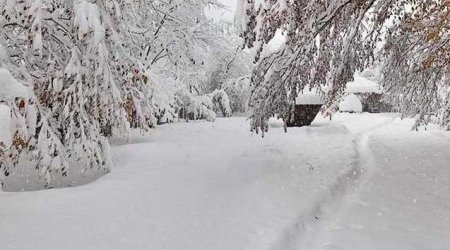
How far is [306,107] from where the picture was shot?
17.2 m

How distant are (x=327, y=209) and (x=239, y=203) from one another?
4.67 ft

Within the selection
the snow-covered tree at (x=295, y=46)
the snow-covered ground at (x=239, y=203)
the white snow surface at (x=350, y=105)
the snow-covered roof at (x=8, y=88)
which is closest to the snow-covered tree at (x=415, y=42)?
the snow-covered tree at (x=295, y=46)

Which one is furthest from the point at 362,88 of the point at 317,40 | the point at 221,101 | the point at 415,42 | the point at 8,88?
the point at 8,88

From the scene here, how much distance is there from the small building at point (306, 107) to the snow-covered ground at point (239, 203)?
5.58 metres

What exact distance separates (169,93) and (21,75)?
6475 mm

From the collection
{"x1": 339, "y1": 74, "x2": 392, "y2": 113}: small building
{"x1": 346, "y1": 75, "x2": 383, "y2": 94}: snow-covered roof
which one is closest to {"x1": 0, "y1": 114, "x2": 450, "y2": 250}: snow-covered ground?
{"x1": 339, "y1": 74, "x2": 392, "y2": 113}: small building

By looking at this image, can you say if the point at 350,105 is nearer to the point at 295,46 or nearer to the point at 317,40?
the point at 317,40

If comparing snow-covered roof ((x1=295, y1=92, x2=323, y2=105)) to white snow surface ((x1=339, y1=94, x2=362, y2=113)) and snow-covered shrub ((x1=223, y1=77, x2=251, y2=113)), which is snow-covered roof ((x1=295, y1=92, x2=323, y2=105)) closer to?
snow-covered shrub ((x1=223, y1=77, x2=251, y2=113))

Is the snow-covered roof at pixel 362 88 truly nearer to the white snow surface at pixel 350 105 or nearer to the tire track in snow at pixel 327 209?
the white snow surface at pixel 350 105

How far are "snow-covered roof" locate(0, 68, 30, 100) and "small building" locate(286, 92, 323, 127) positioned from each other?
40.4ft

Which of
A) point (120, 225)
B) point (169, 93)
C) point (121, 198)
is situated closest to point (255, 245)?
point (120, 225)

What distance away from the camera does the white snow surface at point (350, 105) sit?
97.8ft

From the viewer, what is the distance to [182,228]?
5.53 meters

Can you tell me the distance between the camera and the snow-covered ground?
5.22 m
